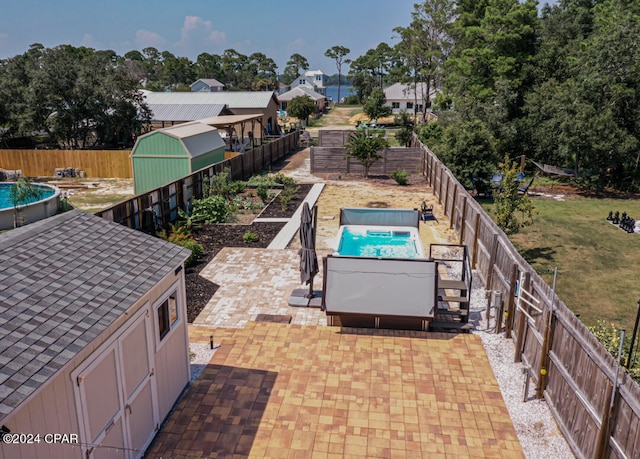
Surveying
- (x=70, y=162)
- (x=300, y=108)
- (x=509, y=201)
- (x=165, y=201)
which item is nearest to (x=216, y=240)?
(x=165, y=201)

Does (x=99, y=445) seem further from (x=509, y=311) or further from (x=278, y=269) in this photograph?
→ (x=278, y=269)

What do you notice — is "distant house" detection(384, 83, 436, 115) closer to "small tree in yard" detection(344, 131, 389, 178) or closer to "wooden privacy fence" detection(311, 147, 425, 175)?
"wooden privacy fence" detection(311, 147, 425, 175)

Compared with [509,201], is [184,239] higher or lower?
lower

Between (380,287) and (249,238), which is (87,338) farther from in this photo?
(249,238)

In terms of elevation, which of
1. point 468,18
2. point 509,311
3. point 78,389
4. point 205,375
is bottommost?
point 205,375

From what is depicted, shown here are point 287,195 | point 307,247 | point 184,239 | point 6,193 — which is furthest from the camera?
point 6,193

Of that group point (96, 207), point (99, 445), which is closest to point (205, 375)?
point (99, 445)
